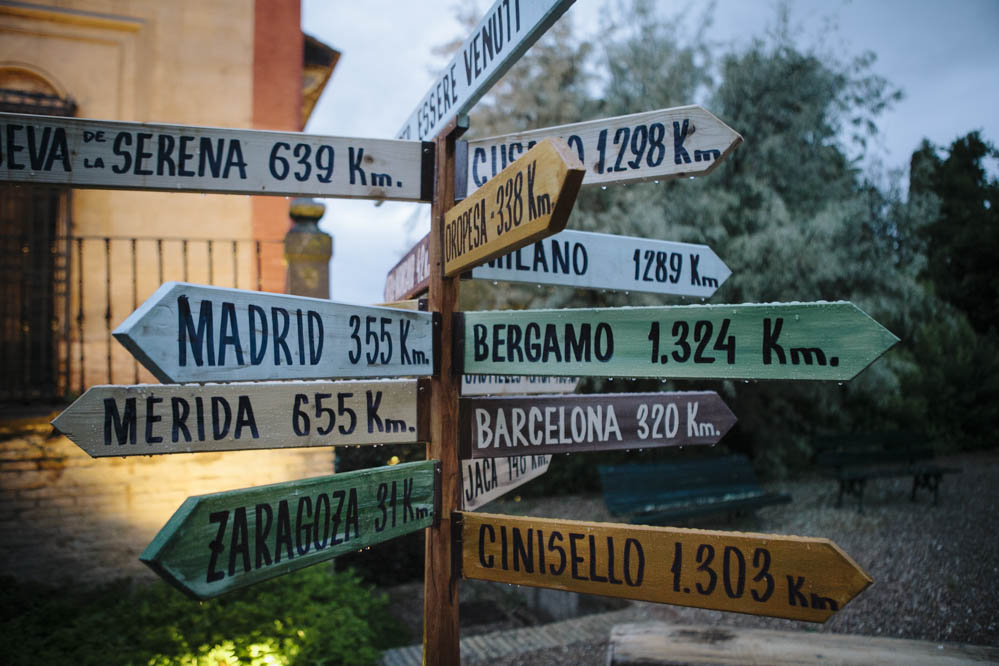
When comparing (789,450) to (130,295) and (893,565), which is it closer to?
(893,565)

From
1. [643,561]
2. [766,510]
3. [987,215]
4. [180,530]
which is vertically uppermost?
[987,215]

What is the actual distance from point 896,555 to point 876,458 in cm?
298

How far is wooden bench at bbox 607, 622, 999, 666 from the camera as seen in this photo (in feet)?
9.70

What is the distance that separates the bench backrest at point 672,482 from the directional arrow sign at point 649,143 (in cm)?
604

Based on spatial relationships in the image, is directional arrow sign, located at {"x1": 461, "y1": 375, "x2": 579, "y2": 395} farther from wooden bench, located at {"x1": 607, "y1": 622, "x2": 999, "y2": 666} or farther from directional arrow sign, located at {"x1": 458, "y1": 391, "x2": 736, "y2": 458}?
wooden bench, located at {"x1": 607, "y1": 622, "x2": 999, "y2": 666}

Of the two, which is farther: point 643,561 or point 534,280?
point 534,280

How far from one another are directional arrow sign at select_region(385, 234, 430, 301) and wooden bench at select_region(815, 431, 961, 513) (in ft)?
24.1

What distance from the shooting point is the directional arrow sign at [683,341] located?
135 cm

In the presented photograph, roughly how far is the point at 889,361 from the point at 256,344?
1006cm

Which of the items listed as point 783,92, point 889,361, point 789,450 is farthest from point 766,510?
point 783,92

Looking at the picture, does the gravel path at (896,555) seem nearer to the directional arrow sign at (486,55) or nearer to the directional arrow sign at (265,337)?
the directional arrow sign at (265,337)

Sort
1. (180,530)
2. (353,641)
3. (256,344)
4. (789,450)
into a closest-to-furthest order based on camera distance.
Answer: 1. (180,530)
2. (256,344)
3. (353,641)
4. (789,450)

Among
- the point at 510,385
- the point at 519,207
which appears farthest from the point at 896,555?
the point at 519,207

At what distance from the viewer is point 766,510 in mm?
8688
